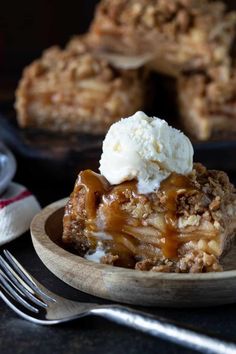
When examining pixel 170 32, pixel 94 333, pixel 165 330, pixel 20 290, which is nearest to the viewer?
pixel 165 330

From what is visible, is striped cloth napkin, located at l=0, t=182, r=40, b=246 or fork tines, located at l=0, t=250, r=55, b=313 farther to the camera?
striped cloth napkin, located at l=0, t=182, r=40, b=246

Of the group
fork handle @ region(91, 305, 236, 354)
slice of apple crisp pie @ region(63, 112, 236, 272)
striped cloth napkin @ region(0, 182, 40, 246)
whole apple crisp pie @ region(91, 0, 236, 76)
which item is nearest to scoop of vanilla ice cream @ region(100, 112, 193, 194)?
slice of apple crisp pie @ region(63, 112, 236, 272)

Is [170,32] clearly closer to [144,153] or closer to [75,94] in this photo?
[75,94]

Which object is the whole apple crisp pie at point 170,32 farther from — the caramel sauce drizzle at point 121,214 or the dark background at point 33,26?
the caramel sauce drizzle at point 121,214

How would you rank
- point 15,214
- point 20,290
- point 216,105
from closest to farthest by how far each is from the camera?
point 20,290
point 15,214
point 216,105

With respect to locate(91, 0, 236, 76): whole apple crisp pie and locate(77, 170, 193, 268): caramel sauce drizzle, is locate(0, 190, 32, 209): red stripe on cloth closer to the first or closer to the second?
locate(77, 170, 193, 268): caramel sauce drizzle

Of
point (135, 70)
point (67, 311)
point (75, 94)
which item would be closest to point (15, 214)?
point (67, 311)
